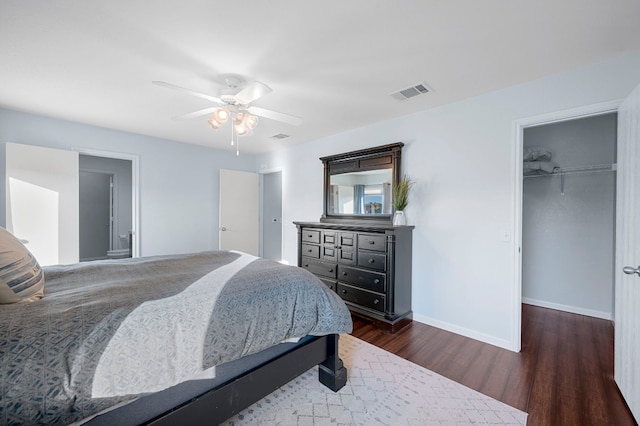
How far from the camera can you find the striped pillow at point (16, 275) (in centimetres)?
117

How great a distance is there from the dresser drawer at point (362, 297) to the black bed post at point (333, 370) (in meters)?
1.13

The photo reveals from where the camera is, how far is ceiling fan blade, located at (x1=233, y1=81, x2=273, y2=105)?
6.31 feet

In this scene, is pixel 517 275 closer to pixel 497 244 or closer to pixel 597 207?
pixel 497 244

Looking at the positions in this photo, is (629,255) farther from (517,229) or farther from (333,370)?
(333,370)

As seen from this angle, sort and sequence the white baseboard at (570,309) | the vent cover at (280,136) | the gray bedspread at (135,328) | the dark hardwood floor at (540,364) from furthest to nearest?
the vent cover at (280,136)
the white baseboard at (570,309)
the dark hardwood floor at (540,364)
the gray bedspread at (135,328)

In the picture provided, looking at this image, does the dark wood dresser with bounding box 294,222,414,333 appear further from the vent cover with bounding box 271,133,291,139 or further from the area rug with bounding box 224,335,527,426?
the vent cover with bounding box 271,133,291,139

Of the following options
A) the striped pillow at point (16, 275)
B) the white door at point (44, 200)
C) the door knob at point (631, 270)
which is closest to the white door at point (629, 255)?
the door knob at point (631, 270)

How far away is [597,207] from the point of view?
3.28 metres

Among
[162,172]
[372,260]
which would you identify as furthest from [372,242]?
[162,172]

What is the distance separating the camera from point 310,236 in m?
3.78

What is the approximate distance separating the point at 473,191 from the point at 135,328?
2.94 meters

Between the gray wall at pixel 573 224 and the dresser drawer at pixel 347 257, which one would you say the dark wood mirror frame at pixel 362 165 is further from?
the gray wall at pixel 573 224

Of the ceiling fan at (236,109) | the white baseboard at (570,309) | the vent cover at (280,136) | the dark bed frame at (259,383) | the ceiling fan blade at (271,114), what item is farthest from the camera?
the vent cover at (280,136)

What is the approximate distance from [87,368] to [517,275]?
10.0ft
